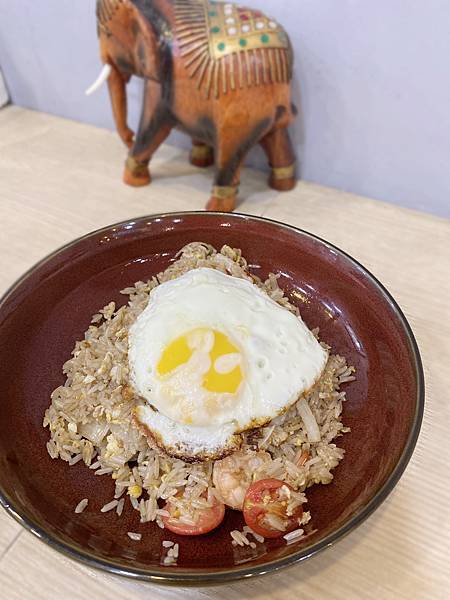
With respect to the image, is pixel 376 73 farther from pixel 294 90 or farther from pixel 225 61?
pixel 225 61

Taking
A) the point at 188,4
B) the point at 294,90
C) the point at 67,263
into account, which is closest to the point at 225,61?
the point at 188,4

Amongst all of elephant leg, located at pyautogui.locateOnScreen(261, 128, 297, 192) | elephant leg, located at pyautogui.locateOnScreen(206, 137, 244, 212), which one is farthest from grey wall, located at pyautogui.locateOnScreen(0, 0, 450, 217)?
elephant leg, located at pyautogui.locateOnScreen(206, 137, 244, 212)

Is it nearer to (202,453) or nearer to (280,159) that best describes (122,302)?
(202,453)

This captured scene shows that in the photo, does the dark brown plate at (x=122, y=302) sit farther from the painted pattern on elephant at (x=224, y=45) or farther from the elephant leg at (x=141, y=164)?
the elephant leg at (x=141, y=164)

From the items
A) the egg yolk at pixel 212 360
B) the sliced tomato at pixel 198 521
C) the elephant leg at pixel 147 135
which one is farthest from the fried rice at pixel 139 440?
the elephant leg at pixel 147 135

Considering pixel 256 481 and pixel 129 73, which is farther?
pixel 129 73

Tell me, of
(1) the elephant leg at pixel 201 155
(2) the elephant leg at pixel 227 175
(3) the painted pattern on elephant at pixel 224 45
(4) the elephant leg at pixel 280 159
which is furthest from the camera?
(1) the elephant leg at pixel 201 155

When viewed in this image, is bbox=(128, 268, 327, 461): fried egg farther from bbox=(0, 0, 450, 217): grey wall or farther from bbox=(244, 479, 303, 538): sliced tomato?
bbox=(0, 0, 450, 217): grey wall
